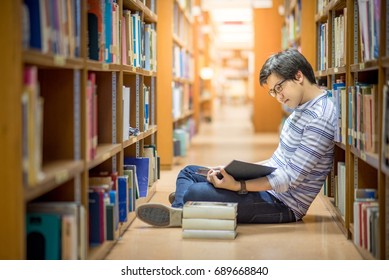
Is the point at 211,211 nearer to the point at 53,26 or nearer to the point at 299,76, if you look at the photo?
the point at 299,76

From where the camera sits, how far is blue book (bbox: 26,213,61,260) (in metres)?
2.43

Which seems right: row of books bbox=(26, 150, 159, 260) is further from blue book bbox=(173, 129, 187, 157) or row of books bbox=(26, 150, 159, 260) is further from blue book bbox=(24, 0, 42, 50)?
blue book bbox=(173, 129, 187, 157)

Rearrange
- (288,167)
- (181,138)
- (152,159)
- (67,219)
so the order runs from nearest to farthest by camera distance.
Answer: (67,219), (288,167), (152,159), (181,138)

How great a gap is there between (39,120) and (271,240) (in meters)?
1.65

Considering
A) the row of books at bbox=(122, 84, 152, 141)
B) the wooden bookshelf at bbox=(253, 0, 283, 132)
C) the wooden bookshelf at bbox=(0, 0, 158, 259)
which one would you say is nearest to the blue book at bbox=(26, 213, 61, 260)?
the wooden bookshelf at bbox=(0, 0, 158, 259)

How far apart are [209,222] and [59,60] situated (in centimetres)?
141

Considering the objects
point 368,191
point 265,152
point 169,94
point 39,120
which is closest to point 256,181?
point 368,191

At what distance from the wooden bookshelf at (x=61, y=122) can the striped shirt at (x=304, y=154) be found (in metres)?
0.89

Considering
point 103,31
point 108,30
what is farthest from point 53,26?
point 108,30

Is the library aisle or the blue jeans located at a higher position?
the blue jeans

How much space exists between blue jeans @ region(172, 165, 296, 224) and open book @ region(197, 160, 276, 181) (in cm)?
14

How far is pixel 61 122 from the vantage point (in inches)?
104

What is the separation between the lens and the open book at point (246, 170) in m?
3.44
